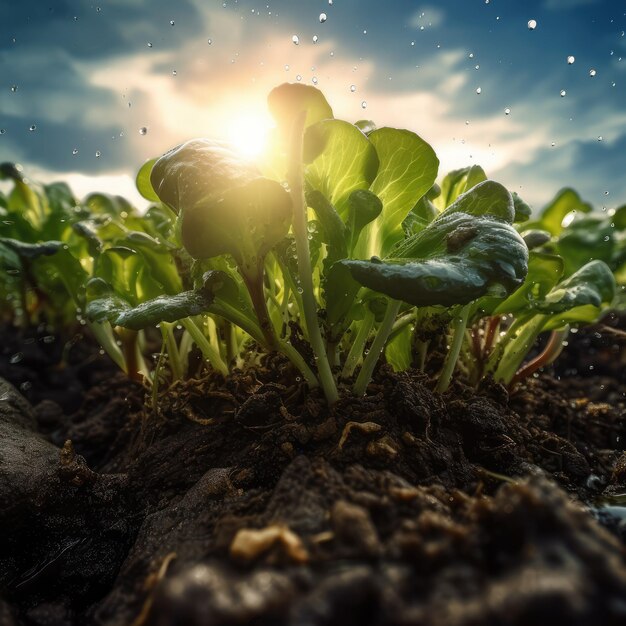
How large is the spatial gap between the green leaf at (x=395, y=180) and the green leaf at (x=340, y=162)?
0.06 meters

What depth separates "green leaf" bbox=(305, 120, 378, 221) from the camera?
127 cm

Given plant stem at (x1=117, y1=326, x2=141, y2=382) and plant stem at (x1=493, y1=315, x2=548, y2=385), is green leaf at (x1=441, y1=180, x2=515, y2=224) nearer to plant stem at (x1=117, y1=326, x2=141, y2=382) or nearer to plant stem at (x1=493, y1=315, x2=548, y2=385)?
plant stem at (x1=493, y1=315, x2=548, y2=385)

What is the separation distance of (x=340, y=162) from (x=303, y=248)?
32 centimetres

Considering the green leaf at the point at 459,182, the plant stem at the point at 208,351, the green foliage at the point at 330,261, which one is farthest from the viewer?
the green leaf at the point at 459,182

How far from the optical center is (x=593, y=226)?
9.41 ft

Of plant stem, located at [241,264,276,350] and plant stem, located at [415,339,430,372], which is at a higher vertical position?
plant stem, located at [241,264,276,350]

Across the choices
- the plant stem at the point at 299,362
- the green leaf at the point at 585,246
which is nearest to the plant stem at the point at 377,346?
the plant stem at the point at 299,362

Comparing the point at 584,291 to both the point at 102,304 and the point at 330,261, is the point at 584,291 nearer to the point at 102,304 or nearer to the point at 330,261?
the point at 330,261

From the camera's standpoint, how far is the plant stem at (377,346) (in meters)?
1.27

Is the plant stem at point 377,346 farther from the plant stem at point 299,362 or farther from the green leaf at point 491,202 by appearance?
the green leaf at point 491,202

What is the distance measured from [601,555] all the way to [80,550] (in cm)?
124

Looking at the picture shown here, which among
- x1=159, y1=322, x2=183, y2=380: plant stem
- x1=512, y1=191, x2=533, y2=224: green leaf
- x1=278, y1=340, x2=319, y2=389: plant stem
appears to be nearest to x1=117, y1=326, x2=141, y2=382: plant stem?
x1=159, y1=322, x2=183, y2=380: plant stem

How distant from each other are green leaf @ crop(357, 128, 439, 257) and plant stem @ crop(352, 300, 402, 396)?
30 cm

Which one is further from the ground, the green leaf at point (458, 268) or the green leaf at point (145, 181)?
the green leaf at point (145, 181)
